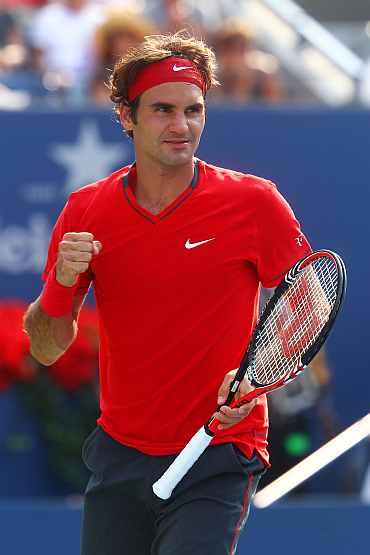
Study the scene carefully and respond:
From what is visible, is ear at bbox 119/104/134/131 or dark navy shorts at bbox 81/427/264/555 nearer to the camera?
dark navy shorts at bbox 81/427/264/555

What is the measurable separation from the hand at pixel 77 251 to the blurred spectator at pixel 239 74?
3.80m

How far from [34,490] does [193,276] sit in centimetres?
327

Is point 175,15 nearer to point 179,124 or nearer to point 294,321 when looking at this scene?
point 179,124

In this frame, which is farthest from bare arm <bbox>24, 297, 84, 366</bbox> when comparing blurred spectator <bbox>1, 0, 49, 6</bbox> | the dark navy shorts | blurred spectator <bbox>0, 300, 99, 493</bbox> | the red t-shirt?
blurred spectator <bbox>1, 0, 49, 6</bbox>

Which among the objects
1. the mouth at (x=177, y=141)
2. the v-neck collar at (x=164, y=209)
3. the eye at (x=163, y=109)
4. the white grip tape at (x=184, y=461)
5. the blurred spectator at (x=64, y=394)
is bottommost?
the blurred spectator at (x=64, y=394)

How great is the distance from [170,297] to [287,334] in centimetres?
34

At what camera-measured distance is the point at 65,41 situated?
867 centimetres

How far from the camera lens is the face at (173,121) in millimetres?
3941

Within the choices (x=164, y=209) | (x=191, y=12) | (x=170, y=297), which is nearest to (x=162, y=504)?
(x=170, y=297)

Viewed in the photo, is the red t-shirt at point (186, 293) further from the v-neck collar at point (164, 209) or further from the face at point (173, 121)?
the face at point (173, 121)

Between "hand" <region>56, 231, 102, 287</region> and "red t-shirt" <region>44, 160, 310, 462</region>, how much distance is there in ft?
0.53

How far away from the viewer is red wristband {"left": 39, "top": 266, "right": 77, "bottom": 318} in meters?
4.01

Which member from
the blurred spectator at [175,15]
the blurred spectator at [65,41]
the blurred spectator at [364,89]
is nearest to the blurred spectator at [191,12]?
the blurred spectator at [175,15]

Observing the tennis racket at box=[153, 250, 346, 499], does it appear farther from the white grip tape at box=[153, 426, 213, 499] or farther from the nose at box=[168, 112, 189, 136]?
the nose at box=[168, 112, 189, 136]
